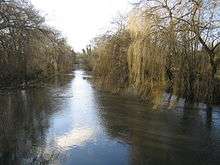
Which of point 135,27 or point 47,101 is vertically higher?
point 135,27

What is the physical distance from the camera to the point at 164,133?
442 inches

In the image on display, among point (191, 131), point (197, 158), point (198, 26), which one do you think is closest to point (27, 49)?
point (197, 158)

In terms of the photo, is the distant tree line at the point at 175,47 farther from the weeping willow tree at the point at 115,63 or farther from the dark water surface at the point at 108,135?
the weeping willow tree at the point at 115,63

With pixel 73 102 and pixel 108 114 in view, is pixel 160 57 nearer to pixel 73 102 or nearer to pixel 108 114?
pixel 108 114

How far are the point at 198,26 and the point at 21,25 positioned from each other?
6.93m

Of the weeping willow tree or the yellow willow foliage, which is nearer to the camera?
the yellow willow foliage

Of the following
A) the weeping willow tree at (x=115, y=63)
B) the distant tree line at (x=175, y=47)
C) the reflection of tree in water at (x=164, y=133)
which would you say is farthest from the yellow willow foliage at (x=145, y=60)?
the weeping willow tree at (x=115, y=63)

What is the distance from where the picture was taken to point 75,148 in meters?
9.65

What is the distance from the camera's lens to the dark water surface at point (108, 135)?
28.9 feet

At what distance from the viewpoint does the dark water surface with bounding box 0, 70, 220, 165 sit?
8.82 meters

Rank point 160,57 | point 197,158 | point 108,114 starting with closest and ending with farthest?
point 197,158
point 160,57
point 108,114

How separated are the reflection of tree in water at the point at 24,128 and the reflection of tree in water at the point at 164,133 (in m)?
2.13

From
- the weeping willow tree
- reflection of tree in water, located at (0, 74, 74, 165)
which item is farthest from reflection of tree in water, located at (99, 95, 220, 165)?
reflection of tree in water, located at (0, 74, 74, 165)

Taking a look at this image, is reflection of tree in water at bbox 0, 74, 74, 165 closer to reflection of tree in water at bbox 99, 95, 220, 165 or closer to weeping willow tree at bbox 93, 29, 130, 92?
reflection of tree in water at bbox 99, 95, 220, 165
